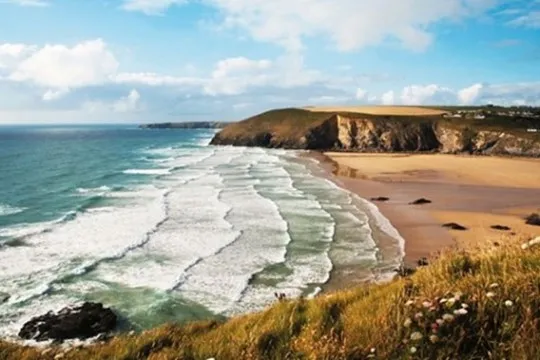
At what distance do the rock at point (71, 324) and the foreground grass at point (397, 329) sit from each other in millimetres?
8387

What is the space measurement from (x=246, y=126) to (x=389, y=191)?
8659cm

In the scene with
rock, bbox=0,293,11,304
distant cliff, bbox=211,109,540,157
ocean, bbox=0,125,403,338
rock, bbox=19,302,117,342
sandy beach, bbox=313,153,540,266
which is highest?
distant cliff, bbox=211,109,540,157

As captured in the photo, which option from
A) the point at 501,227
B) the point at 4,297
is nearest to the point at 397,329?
the point at 4,297

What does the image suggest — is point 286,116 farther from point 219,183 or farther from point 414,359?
point 414,359

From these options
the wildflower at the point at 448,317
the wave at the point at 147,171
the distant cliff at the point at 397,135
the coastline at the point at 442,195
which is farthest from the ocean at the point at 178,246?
the distant cliff at the point at 397,135

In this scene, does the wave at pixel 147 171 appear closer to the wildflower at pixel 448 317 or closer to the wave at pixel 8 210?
the wave at pixel 8 210

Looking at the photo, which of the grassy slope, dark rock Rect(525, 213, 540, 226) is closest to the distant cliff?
the grassy slope

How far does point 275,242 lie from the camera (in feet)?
85.0

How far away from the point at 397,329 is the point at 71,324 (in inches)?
477

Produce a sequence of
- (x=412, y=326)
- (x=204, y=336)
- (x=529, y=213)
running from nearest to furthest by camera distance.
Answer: (x=412, y=326) < (x=204, y=336) < (x=529, y=213)

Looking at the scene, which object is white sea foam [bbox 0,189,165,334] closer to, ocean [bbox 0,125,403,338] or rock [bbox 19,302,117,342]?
ocean [bbox 0,125,403,338]

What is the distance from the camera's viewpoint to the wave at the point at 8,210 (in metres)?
35.3

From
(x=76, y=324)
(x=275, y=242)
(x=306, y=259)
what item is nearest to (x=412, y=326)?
(x=76, y=324)

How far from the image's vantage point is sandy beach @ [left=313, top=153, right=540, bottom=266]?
27.8 metres
